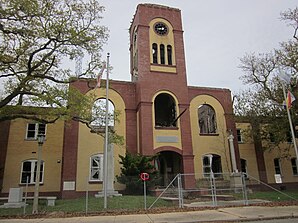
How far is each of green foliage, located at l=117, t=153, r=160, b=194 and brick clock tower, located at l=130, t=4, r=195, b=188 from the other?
6.36 feet

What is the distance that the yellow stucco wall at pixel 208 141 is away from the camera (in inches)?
1026

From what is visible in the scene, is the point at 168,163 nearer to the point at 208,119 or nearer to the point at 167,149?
the point at 167,149

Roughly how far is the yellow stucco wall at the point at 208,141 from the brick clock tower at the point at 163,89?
1953 mm

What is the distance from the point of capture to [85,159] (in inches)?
925

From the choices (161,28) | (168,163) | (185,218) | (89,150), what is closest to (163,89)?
(161,28)

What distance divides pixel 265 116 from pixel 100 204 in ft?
54.2

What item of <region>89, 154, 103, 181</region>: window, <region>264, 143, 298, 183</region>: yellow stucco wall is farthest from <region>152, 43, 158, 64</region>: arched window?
<region>264, 143, 298, 183</region>: yellow stucco wall

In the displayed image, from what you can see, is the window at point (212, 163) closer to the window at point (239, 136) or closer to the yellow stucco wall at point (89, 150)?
the window at point (239, 136)

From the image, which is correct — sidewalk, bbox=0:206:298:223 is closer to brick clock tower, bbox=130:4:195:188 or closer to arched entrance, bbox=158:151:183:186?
brick clock tower, bbox=130:4:195:188

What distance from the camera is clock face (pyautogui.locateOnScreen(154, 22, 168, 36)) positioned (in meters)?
27.9

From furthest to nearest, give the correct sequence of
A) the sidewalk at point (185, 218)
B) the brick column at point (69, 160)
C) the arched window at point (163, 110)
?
the arched window at point (163, 110) → the brick column at point (69, 160) → the sidewalk at point (185, 218)

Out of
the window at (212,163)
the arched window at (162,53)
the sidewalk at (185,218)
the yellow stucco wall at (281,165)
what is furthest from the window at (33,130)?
the yellow stucco wall at (281,165)

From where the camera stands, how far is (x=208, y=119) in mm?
30703

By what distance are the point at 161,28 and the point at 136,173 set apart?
1556 cm
